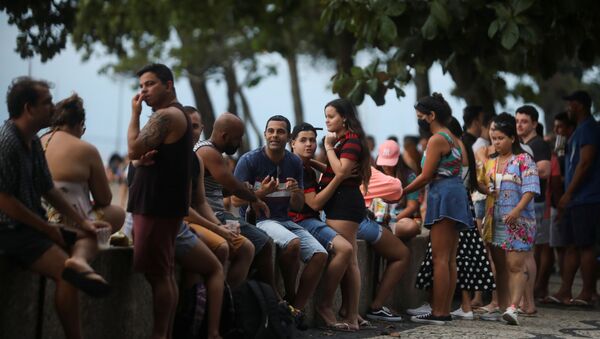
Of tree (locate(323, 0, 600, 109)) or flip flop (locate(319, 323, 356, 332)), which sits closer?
flip flop (locate(319, 323, 356, 332))

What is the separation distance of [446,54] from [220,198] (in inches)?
206

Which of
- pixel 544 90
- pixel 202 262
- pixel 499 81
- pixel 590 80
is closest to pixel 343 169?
pixel 202 262

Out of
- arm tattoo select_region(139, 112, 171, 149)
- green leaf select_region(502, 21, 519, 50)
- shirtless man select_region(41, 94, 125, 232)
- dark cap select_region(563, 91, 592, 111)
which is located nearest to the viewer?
shirtless man select_region(41, 94, 125, 232)

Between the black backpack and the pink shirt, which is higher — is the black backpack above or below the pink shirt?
below

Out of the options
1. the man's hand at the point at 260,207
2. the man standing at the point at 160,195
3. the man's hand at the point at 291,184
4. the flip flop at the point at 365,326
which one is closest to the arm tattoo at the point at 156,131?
the man standing at the point at 160,195

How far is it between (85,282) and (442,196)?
4582 mm

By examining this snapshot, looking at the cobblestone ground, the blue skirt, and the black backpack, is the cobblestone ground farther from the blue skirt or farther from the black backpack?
the black backpack

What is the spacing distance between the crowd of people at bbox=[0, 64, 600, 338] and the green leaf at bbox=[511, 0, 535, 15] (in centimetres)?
105

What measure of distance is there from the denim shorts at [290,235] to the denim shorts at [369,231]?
1.23 m

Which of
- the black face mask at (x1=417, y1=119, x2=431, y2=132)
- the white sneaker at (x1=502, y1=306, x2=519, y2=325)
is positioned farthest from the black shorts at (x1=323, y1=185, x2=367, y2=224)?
the white sneaker at (x1=502, y1=306, x2=519, y2=325)

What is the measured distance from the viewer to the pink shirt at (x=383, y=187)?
424 inches

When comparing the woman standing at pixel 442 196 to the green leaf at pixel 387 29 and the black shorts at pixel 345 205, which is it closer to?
the black shorts at pixel 345 205

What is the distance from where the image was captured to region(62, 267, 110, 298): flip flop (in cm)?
665

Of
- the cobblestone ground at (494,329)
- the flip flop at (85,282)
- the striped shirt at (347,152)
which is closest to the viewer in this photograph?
the flip flop at (85,282)
